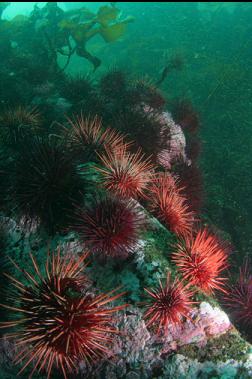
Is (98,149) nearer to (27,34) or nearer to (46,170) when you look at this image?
(46,170)

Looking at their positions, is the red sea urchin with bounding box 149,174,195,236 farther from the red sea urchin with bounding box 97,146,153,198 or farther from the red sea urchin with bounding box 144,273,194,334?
the red sea urchin with bounding box 144,273,194,334

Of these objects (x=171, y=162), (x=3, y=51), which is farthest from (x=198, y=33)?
(x=171, y=162)

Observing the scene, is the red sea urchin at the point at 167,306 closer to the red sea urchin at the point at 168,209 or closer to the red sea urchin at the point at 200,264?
the red sea urchin at the point at 200,264

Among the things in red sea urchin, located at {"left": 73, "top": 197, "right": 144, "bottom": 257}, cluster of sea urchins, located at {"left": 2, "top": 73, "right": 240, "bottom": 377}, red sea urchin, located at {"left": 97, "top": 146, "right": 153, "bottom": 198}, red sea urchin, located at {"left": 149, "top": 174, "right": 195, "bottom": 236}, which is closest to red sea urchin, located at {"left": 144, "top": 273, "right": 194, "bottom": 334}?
cluster of sea urchins, located at {"left": 2, "top": 73, "right": 240, "bottom": 377}

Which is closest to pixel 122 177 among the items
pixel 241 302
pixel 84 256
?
pixel 84 256

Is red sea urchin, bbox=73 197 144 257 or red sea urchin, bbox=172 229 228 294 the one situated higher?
red sea urchin, bbox=73 197 144 257

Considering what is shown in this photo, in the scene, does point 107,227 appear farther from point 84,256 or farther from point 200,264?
point 200,264
